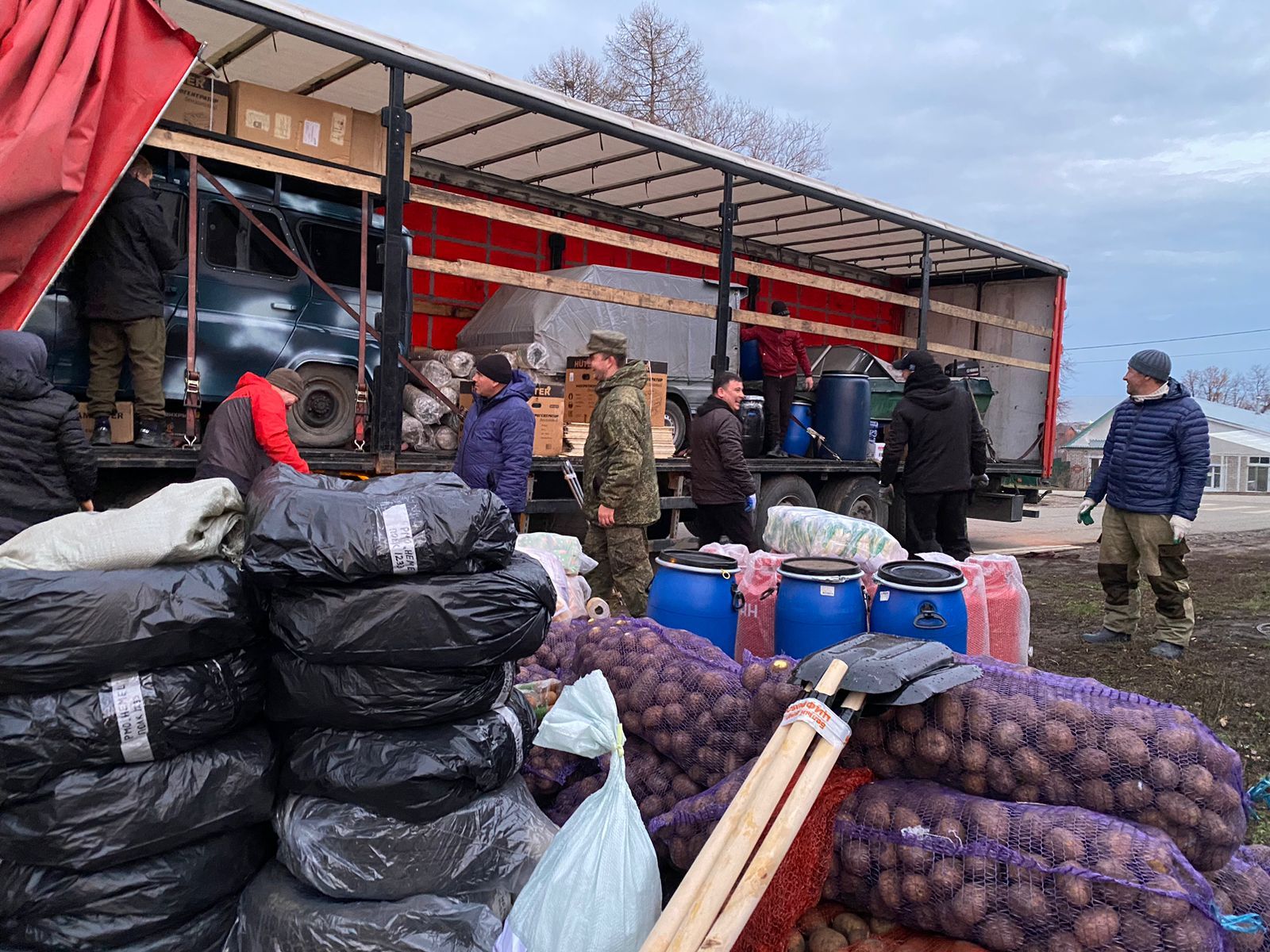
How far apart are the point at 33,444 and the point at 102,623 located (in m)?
2.19

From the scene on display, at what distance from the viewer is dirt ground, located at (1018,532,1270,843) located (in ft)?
15.0

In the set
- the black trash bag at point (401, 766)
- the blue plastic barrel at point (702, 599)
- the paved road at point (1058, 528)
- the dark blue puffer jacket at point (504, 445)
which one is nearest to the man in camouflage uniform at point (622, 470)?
the dark blue puffer jacket at point (504, 445)

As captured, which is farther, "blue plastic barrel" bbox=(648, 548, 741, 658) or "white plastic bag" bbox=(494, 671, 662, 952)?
"blue plastic barrel" bbox=(648, 548, 741, 658)

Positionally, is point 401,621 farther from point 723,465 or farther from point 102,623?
point 723,465

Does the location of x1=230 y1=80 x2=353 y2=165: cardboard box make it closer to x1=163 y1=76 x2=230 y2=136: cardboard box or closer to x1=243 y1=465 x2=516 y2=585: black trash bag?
x1=163 y1=76 x2=230 y2=136: cardboard box

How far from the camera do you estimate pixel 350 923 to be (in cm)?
217

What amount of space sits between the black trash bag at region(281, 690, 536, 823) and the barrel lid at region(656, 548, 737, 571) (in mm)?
1708

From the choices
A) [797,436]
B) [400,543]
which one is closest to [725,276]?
[797,436]

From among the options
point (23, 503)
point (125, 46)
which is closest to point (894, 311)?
point (125, 46)

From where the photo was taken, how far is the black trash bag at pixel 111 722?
2.00 m

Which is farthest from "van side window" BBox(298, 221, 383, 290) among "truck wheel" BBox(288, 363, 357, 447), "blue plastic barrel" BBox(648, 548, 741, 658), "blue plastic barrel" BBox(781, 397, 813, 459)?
"blue plastic barrel" BBox(781, 397, 813, 459)

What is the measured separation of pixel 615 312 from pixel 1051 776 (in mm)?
7227

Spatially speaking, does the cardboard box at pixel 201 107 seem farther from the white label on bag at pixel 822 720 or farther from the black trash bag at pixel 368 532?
the white label on bag at pixel 822 720

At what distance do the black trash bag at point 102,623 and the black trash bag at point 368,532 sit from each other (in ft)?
0.49
